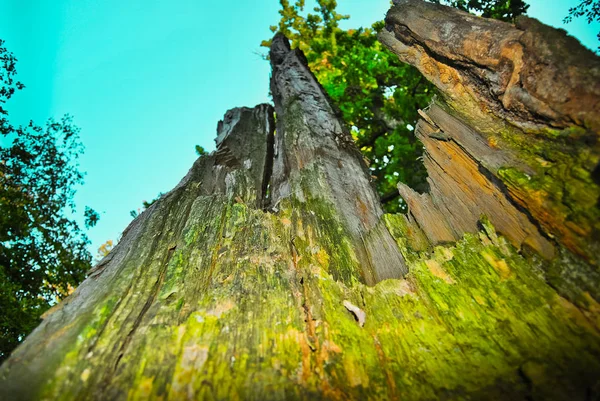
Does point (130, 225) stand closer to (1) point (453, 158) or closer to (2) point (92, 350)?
(2) point (92, 350)

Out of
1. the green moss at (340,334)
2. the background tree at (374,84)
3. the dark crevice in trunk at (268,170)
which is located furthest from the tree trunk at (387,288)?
the background tree at (374,84)

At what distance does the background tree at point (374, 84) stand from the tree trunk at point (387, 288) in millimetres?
5411

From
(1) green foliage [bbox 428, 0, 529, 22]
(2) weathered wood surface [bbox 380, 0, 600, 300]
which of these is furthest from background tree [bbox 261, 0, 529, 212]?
(2) weathered wood surface [bbox 380, 0, 600, 300]

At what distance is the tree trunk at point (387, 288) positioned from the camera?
1.85 meters

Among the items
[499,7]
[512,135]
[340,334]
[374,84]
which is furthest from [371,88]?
[340,334]

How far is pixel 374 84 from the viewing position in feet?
38.6

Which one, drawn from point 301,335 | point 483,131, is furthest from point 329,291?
point 483,131

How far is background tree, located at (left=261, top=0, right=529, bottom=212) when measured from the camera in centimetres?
930

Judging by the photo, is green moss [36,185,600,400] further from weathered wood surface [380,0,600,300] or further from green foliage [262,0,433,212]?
green foliage [262,0,433,212]

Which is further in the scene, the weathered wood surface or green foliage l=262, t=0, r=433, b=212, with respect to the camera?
green foliage l=262, t=0, r=433, b=212

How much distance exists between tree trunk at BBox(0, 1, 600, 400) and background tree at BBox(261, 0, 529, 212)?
541 centimetres

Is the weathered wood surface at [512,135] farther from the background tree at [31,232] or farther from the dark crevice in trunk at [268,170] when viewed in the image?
the background tree at [31,232]

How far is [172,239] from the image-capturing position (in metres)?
3.35

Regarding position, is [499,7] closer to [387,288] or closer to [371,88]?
[371,88]
